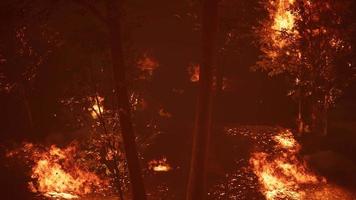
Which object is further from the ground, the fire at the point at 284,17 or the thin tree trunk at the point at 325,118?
the fire at the point at 284,17

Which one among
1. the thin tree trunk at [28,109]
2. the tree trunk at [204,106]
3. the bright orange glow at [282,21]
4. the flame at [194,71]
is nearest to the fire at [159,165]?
the tree trunk at [204,106]

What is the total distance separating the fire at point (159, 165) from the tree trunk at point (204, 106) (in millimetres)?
5909

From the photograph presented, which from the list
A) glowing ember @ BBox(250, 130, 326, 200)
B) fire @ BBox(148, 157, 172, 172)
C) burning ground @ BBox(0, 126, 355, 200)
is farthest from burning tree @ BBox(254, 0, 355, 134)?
fire @ BBox(148, 157, 172, 172)

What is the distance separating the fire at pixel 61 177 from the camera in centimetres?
1545

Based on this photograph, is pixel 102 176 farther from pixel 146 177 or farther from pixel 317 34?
pixel 317 34

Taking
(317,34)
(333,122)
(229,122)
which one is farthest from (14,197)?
(333,122)

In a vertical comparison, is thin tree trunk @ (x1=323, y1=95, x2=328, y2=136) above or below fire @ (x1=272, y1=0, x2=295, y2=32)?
below

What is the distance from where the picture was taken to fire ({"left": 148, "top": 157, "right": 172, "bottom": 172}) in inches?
677

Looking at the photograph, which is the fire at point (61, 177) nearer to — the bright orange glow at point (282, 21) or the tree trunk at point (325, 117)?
the bright orange glow at point (282, 21)

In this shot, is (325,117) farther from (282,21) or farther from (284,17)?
(284,17)

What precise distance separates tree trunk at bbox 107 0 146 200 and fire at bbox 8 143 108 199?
4.10m

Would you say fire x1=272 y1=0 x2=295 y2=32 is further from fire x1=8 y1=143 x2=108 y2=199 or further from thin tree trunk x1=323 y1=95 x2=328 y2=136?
fire x1=8 y1=143 x2=108 y2=199

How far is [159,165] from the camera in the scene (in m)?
17.5

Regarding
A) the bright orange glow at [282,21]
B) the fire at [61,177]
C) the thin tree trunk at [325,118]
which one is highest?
the bright orange glow at [282,21]
